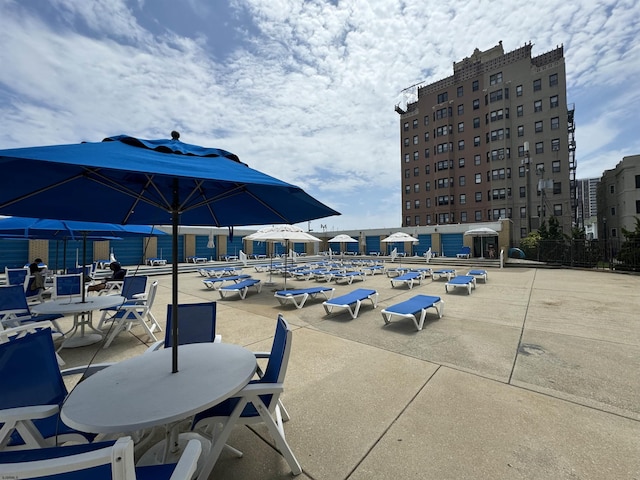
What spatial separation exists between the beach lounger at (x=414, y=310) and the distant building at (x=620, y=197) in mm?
36729

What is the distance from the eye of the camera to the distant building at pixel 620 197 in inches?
1348

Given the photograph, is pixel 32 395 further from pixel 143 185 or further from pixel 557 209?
pixel 557 209

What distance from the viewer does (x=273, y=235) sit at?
40.0 ft

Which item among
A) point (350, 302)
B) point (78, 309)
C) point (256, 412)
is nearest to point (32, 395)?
point (256, 412)

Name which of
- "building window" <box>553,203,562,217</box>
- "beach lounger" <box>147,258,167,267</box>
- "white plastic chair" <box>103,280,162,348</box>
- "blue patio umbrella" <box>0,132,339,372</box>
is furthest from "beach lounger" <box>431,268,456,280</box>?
"building window" <box>553,203,562,217</box>

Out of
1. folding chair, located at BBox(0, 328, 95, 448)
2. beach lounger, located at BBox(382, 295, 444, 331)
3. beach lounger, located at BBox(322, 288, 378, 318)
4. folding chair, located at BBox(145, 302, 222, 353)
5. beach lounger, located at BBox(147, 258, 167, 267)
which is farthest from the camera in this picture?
beach lounger, located at BBox(147, 258, 167, 267)

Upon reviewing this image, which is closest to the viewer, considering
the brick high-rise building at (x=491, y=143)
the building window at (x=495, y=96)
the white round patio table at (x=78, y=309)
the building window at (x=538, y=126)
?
the white round patio table at (x=78, y=309)

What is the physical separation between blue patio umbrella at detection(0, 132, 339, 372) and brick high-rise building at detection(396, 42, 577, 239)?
140 feet

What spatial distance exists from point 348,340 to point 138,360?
12.5 feet

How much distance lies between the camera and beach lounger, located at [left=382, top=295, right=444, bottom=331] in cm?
629

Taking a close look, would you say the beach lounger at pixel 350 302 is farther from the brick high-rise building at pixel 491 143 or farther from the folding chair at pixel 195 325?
the brick high-rise building at pixel 491 143

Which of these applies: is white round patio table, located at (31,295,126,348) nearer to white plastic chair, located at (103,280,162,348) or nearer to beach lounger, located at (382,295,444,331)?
white plastic chair, located at (103,280,162,348)

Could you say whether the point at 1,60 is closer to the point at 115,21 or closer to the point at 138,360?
the point at 115,21

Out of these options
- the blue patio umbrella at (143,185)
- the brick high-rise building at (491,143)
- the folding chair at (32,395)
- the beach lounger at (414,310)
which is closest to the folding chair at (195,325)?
the blue patio umbrella at (143,185)
